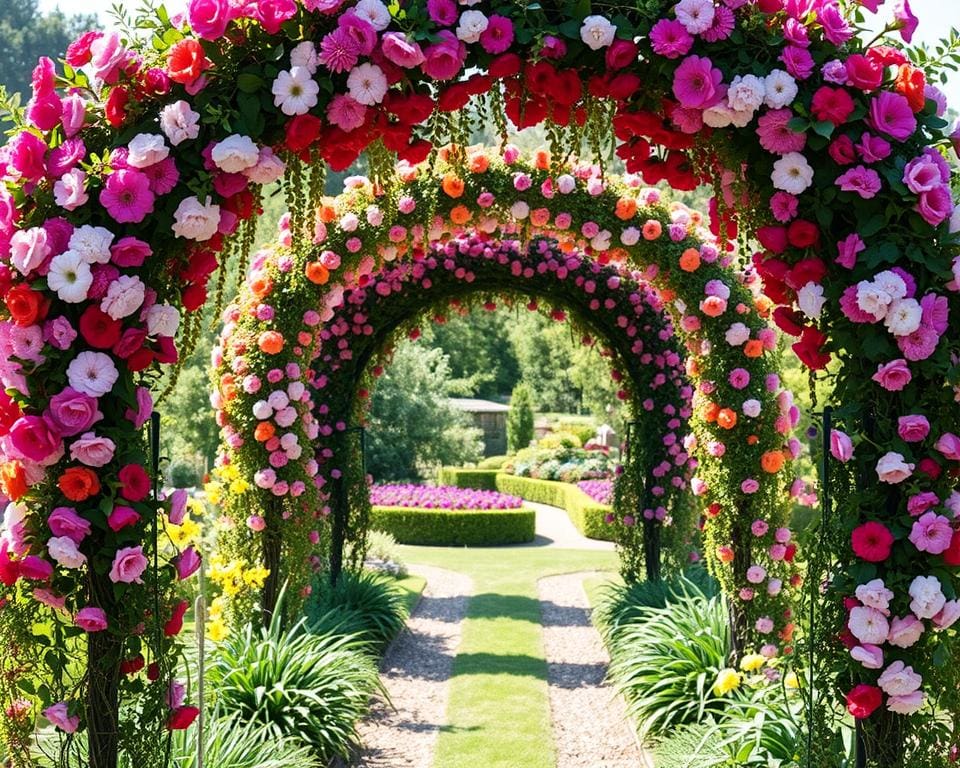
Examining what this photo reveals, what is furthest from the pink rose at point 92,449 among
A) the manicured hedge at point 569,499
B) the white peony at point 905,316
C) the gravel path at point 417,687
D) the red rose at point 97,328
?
the manicured hedge at point 569,499

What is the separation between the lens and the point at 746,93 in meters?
2.90

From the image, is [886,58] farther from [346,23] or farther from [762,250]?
[346,23]

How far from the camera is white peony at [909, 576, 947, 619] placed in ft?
9.36

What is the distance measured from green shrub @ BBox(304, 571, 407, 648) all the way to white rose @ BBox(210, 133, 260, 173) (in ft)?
16.4

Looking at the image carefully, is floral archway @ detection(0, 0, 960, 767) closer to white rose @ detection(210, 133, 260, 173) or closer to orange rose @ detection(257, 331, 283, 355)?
white rose @ detection(210, 133, 260, 173)

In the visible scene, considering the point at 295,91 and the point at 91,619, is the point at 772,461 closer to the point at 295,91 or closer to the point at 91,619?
the point at 295,91

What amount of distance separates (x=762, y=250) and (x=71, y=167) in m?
2.26

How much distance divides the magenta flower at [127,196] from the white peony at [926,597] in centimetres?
256

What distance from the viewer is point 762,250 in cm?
335

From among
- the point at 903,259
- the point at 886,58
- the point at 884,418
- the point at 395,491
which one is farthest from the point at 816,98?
the point at 395,491

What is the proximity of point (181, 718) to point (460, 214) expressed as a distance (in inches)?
155

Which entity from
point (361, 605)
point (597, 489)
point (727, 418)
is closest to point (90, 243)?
point (727, 418)

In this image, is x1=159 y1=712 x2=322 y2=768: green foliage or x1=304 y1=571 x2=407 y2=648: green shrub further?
x1=304 y1=571 x2=407 y2=648: green shrub

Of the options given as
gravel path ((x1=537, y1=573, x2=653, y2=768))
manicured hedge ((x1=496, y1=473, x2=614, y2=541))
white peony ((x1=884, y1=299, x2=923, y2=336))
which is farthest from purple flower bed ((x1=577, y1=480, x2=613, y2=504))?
white peony ((x1=884, y1=299, x2=923, y2=336))
